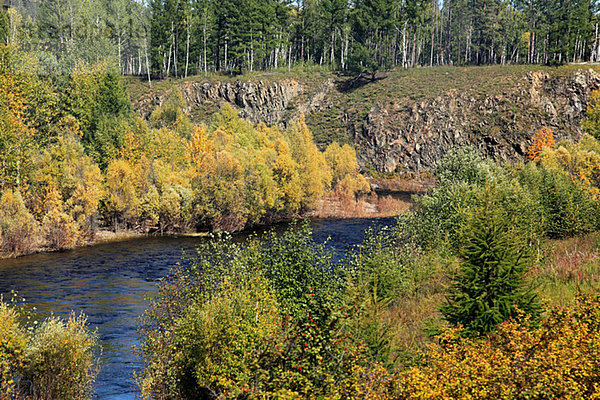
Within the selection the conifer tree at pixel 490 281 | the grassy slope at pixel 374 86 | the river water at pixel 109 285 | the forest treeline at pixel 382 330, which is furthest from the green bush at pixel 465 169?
the grassy slope at pixel 374 86

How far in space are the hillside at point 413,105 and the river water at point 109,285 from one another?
68880mm

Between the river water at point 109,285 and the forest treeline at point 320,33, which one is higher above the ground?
the forest treeline at point 320,33

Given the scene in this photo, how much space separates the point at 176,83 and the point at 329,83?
143 feet

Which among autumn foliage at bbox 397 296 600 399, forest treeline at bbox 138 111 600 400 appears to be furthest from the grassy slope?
autumn foliage at bbox 397 296 600 399

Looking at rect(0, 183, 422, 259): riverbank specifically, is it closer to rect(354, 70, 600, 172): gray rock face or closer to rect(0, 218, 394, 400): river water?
rect(0, 218, 394, 400): river water

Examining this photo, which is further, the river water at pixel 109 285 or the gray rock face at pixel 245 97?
the gray rock face at pixel 245 97

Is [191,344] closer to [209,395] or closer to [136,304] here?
[209,395]

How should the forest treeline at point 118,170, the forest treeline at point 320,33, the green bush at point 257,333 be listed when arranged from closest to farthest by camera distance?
the green bush at point 257,333, the forest treeline at point 118,170, the forest treeline at point 320,33

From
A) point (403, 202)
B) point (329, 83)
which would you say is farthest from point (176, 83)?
point (403, 202)

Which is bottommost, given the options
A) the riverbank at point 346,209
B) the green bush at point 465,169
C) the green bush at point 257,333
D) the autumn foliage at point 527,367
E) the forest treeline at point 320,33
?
the riverbank at point 346,209

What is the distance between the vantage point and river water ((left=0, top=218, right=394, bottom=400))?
27439 millimetres

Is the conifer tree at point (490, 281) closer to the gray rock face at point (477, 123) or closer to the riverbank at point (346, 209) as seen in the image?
the riverbank at point (346, 209)

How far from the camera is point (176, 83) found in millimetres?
136625

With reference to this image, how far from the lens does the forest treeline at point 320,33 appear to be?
133 metres
